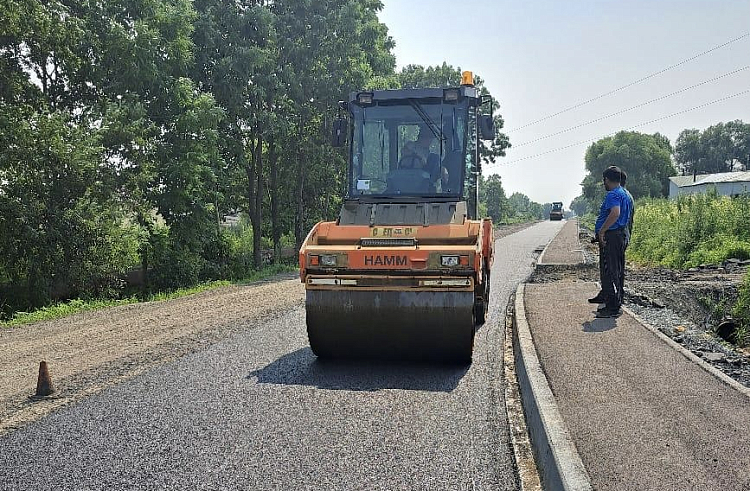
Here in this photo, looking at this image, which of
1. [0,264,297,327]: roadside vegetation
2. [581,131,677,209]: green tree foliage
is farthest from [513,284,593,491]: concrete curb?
[581,131,677,209]: green tree foliage

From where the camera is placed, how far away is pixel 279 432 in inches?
189

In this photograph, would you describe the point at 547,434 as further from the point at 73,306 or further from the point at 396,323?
the point at 73,306

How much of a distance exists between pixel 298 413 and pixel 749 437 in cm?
326

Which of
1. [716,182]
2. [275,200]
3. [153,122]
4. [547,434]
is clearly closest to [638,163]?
[716,182]

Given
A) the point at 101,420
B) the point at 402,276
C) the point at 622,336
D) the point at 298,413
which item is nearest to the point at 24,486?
the point at 101,420

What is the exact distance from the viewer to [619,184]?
338 inches

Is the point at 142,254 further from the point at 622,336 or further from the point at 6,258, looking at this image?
the point at 622,336

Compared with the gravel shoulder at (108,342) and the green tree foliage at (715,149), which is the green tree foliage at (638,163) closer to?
the green tree foliage at (715,149)

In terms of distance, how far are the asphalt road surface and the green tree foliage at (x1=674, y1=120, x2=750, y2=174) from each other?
369ft

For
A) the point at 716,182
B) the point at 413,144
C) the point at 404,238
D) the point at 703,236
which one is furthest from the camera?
the point at 716,182

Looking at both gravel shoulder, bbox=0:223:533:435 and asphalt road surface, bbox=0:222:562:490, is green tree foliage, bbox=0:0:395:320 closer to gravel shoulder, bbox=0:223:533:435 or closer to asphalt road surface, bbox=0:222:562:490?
gravel shoulder, bbox=0:223:533:435

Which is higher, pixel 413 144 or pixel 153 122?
pixel 153 122

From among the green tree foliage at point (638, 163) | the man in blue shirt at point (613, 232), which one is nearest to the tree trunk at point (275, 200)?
the man in blue shirt at point (613, 232)

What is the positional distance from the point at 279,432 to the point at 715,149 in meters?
123
